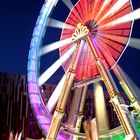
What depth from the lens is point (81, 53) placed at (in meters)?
13.4

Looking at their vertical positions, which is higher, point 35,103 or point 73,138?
point 35,103

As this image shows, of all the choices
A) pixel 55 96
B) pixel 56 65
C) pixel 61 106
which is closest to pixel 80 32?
pixel 56 65

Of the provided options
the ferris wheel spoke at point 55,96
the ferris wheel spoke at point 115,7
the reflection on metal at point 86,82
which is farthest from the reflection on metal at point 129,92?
the ferris wheel spoke at point 55,96

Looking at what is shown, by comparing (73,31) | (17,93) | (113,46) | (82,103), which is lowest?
(82,103)

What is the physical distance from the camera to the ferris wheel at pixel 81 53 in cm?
1138

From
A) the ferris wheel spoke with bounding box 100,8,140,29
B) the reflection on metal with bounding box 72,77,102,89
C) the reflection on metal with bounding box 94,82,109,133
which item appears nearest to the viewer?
the ferris wheel spoke with bounding box 100,8,140,29

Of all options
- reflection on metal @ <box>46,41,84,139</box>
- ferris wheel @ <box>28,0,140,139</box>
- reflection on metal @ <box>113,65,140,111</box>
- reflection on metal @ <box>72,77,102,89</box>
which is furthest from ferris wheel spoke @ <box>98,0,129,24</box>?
reflection on metal @ <box>113,65,140,111</box>

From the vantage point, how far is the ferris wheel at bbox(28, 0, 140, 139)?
448 inches

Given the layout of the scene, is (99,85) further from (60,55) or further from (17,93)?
(17,93)

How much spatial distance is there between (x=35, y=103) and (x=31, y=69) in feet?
5.33

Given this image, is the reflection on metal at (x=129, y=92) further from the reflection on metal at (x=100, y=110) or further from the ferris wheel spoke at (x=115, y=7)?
the ferris wheel spoke at (x=115, y=7)

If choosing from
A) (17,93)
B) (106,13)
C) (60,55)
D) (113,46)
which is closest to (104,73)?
(113,46)

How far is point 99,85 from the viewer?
1347cm

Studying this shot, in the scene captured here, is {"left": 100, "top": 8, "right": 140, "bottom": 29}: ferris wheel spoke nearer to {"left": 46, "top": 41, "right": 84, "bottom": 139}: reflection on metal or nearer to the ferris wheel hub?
the ferris wheel hub
